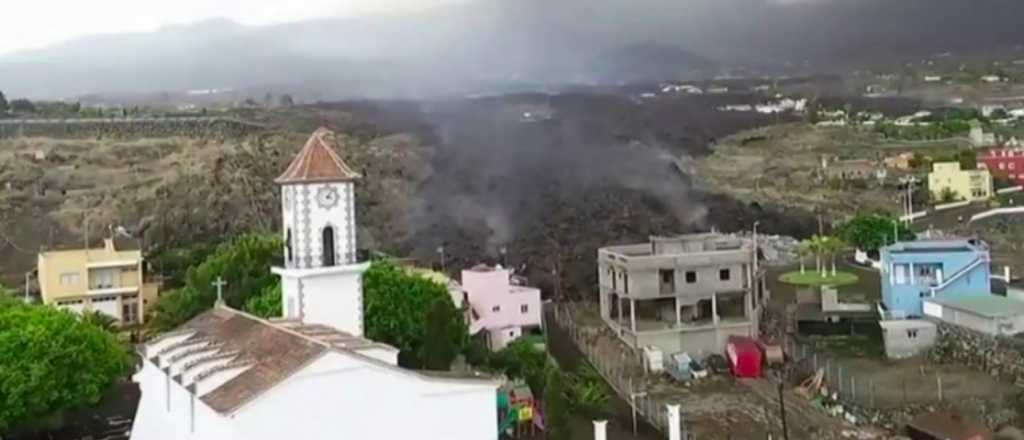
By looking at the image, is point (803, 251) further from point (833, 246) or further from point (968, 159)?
point (968, 159)

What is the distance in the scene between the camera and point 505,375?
10211 mm

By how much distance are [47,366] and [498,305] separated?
599 centimetres

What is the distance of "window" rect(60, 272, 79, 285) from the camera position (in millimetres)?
14938

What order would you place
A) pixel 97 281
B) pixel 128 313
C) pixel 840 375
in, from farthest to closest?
pixel 128 313 → pixel 97 281 → pixel 840 375

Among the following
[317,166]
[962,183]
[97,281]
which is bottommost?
[97,281]

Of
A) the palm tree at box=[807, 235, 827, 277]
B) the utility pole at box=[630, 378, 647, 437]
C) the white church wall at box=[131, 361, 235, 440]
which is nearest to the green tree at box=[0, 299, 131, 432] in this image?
the white church wall at box=[131, 361, 235, 440]

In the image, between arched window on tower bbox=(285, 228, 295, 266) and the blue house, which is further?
the blue house

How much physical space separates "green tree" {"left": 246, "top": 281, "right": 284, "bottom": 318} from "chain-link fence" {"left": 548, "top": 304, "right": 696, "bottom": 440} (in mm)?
3330

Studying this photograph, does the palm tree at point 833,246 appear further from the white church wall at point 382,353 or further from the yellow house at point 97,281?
the white church wall at point 382,353

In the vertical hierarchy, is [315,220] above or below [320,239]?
above

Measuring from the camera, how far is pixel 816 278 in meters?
15.8

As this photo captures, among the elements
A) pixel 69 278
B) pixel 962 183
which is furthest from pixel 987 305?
pixel 962 183

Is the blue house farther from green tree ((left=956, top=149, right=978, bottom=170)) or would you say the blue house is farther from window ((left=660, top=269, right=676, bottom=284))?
green tree ((left=956, top=149, right=978, bottom=170))

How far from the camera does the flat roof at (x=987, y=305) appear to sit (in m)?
11.8
